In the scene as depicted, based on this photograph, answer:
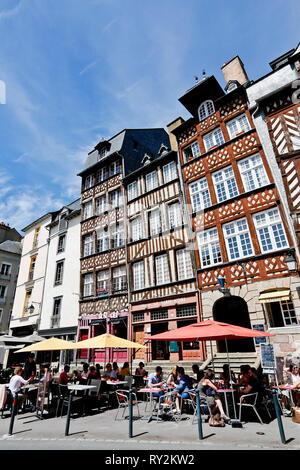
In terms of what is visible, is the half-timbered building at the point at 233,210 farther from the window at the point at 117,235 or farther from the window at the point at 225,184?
the window at the point at 117,235

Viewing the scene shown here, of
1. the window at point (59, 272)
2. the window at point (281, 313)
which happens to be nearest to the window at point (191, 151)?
the window at point (281, 313)

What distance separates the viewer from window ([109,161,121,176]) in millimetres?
20312

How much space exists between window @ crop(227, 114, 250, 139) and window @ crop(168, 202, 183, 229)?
15.6 feet

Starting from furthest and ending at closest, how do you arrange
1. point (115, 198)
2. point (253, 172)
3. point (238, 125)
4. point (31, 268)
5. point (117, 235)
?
point (31, 268) → point (115, 198) → point (117, 235) → point (238, 125) → point (253, 172)

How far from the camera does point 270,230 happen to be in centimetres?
1138

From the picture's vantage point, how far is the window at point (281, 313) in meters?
10.3

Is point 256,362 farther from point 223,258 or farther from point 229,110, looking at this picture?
point 229,110

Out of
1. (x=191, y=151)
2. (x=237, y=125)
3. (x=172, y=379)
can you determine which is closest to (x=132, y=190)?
(x=191, y=151)

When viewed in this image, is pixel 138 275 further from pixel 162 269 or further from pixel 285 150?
pixel 285 150

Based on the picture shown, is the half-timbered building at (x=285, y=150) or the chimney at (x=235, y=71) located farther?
the chimney at (x=235, y=71)

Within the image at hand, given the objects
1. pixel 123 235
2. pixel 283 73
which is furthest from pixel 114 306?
pixel 283 73

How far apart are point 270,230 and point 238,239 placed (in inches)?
58.6

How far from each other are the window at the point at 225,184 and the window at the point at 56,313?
1449cm

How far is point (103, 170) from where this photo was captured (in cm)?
2148
